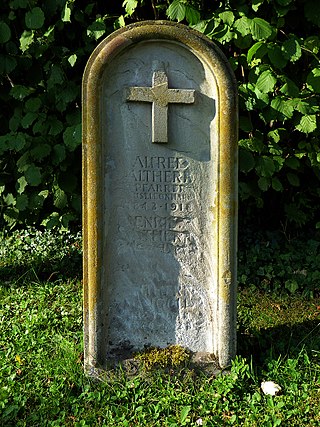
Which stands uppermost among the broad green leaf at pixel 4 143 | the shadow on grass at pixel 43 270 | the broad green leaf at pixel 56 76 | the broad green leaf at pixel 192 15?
the broad green leaf at pixel 192 15

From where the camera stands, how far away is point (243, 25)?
3838 mm

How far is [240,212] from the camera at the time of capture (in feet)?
16.6

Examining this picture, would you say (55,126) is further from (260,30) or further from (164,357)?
(164,357)

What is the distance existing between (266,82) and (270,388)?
1.96m

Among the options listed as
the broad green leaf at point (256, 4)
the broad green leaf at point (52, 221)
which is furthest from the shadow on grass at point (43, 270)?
the broad green leaf at point (256, 4)

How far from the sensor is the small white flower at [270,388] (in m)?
2.84

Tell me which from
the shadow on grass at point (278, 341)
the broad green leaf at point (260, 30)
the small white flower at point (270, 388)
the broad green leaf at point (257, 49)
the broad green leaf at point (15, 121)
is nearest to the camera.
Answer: the small white flower at point (270, 388)

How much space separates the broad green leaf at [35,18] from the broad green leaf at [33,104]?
559 millimetres

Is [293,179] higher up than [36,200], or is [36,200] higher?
[293,179]

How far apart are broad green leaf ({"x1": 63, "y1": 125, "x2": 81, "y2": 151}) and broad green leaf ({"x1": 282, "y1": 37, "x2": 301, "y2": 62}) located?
1.55m

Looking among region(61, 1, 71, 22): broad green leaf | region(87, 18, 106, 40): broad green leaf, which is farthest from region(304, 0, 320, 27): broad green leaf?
region(61, 1, 71, 22): broad green leaf

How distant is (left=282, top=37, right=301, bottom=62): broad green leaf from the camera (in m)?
3.81

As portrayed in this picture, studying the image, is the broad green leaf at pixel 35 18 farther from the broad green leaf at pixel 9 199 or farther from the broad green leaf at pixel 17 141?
the broad green leaf at pixel 9 199

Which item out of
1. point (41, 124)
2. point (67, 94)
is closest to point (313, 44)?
point (67, 94)
